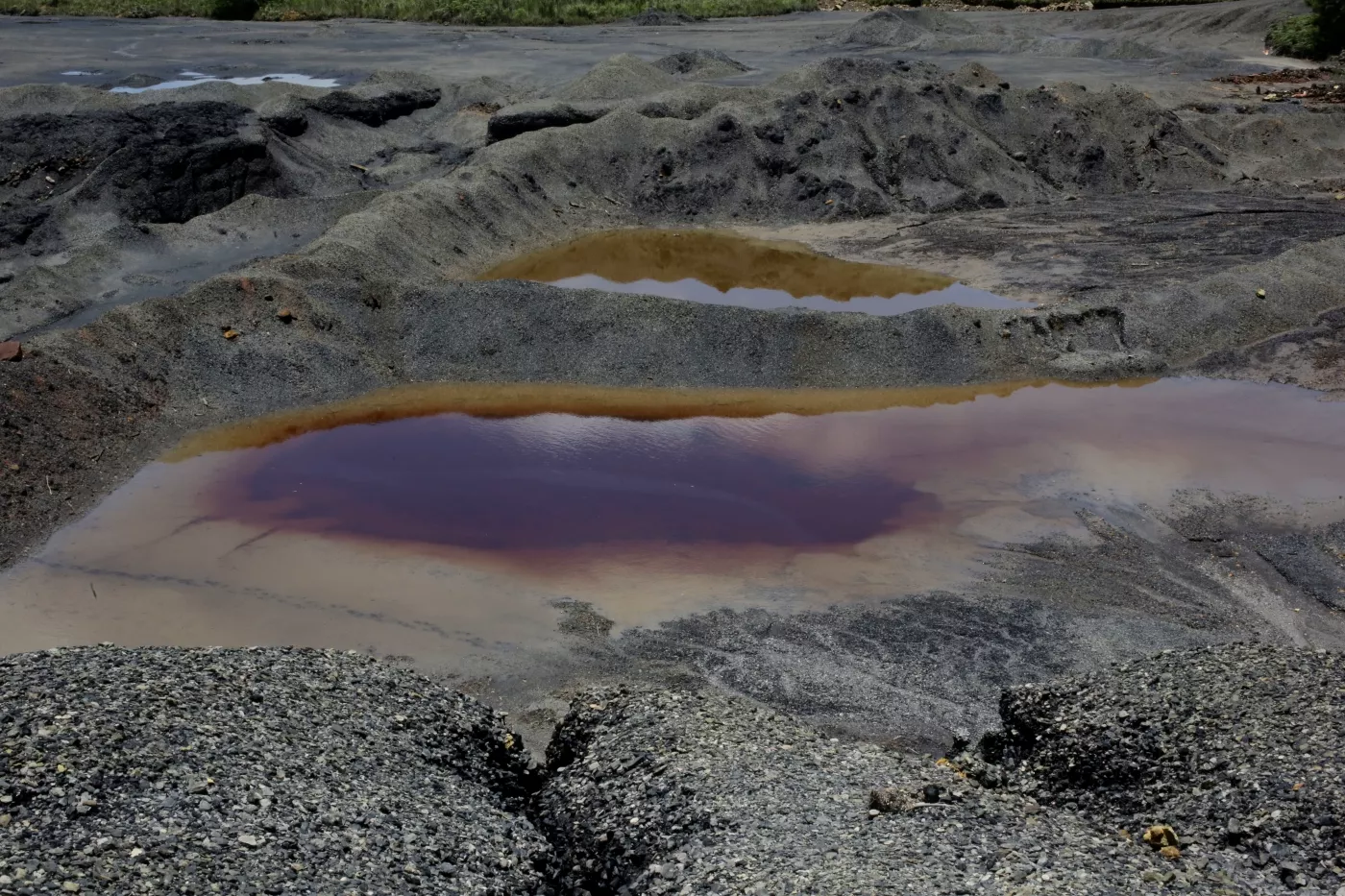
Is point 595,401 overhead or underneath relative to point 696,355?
underneath

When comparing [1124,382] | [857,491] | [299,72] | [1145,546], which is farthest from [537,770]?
[299,72]

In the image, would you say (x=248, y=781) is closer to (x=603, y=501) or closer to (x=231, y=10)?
(x=603, y=501)

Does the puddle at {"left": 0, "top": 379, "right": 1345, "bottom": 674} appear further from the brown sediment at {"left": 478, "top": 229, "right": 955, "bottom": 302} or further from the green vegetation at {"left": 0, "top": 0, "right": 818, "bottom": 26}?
the green vegetation at {"left": 0, "top": 0, "right": 818, "bottom": 26}

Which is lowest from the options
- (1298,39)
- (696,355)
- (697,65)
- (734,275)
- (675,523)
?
(675,523)

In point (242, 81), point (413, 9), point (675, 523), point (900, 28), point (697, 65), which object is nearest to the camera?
point (675, 523)

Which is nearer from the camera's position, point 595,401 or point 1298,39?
point 595,401

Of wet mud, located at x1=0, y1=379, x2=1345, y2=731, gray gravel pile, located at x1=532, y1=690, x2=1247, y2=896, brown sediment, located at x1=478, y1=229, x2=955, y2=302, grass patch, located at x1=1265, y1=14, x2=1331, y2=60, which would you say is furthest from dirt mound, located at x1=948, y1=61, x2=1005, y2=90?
gray gravel pile, located at x1=532, y1=690, x2=1247, y2=896

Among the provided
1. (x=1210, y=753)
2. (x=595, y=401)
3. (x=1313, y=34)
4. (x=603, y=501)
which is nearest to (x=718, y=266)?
(x=595, y=401)

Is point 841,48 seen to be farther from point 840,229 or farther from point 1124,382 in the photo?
point 1124,382
